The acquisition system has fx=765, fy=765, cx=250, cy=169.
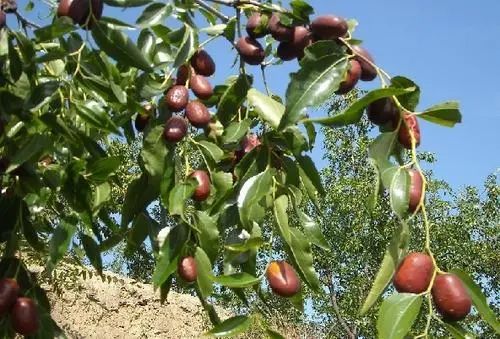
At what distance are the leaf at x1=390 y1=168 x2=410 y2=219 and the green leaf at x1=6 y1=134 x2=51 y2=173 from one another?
63 cm

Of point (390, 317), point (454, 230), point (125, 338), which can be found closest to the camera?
point (390, 317)

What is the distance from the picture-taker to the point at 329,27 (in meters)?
1.16

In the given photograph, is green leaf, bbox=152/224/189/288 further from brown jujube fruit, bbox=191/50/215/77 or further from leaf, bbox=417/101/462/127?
leaf, bbox=417/101/462/127

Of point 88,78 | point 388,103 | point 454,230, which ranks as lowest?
point 454,230

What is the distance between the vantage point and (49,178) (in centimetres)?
150

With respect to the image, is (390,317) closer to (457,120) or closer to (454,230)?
(457,120)

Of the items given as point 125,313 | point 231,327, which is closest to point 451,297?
point 231,327

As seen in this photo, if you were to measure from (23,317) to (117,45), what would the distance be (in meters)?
0.48

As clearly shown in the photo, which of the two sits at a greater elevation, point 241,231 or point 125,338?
point 241,231

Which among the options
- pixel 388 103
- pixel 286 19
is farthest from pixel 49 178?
pixel 388 103

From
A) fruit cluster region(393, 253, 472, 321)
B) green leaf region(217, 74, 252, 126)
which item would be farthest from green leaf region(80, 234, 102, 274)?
fruit cluster region(393, 253, 472, 321)

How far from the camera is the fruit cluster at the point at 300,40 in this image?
3.76 ft

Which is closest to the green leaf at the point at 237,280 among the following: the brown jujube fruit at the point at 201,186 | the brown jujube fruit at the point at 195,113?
the brown jujube fruit at the point at 201,186

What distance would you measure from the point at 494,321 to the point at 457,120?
28 centimetres
